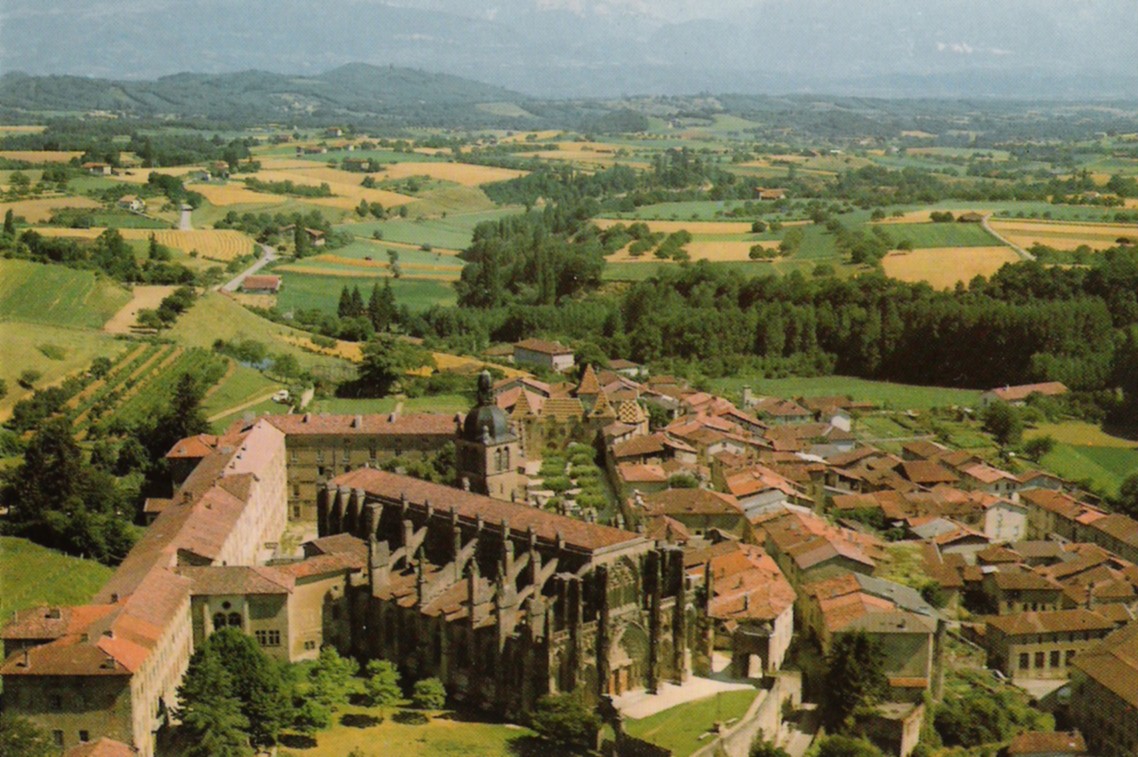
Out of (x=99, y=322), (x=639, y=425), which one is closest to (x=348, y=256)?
(x=99, y=322)

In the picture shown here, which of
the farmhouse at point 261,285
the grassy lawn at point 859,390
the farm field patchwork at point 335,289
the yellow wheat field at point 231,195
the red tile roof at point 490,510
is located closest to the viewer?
the red tile roof at point 490,510

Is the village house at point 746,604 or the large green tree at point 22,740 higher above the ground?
the large green tree at point 22,740

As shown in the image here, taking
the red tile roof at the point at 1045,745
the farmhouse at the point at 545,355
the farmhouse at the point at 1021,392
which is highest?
the farmhouse at the point at 545,355

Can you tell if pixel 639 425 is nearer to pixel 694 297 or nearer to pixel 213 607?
pixel 213 607

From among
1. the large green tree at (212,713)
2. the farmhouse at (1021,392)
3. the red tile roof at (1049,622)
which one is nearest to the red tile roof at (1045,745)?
the red tile roof at (1049,622)

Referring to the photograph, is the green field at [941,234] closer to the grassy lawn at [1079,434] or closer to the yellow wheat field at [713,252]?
the yellow wheat field at [713,252]

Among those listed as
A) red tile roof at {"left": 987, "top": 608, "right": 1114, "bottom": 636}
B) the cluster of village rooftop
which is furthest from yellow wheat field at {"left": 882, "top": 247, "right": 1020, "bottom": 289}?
red tile roof at {"left": 987, "top": 608, "right": 1114, "bottom": 636}
